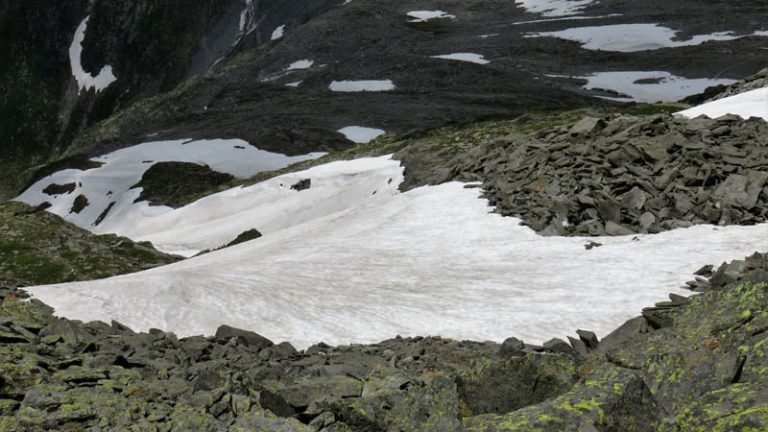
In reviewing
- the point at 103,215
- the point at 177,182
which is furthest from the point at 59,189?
the point at 177,182

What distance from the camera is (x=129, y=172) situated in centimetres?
9456

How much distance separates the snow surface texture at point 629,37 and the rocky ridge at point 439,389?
150834mm

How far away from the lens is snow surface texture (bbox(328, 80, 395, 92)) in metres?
134

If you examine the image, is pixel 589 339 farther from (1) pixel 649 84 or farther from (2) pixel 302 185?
(1) pixel 649 84

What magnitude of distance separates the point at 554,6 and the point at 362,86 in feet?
239

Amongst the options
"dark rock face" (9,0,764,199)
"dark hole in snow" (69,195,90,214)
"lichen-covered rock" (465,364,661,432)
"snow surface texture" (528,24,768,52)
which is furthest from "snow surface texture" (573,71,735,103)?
"lichen-covered rock" (465,364,661,432)

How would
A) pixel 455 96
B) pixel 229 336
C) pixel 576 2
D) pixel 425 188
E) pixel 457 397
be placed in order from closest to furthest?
pixel 457 397 < pixel 229 336 < pixel 425 188 < pixel 455 96 < pixel 576 2

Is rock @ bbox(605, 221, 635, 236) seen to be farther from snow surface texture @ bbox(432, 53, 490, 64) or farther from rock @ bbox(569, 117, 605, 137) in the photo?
snow surface texture @ bbox(432, 53, 490, 64)

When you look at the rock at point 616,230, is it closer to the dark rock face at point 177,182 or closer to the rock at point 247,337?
the rock at point 247,337

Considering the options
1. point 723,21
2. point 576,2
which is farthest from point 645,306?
point 576,2

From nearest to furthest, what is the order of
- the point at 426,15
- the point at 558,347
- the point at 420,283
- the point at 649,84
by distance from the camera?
the point at 558,347 → the point at 420,283 → the point at 649,84 → the point at 426,15

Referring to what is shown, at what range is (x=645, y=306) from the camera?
19672mm

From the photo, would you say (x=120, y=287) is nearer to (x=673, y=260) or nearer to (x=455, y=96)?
(x=673, y=260)

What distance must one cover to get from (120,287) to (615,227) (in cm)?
1830
